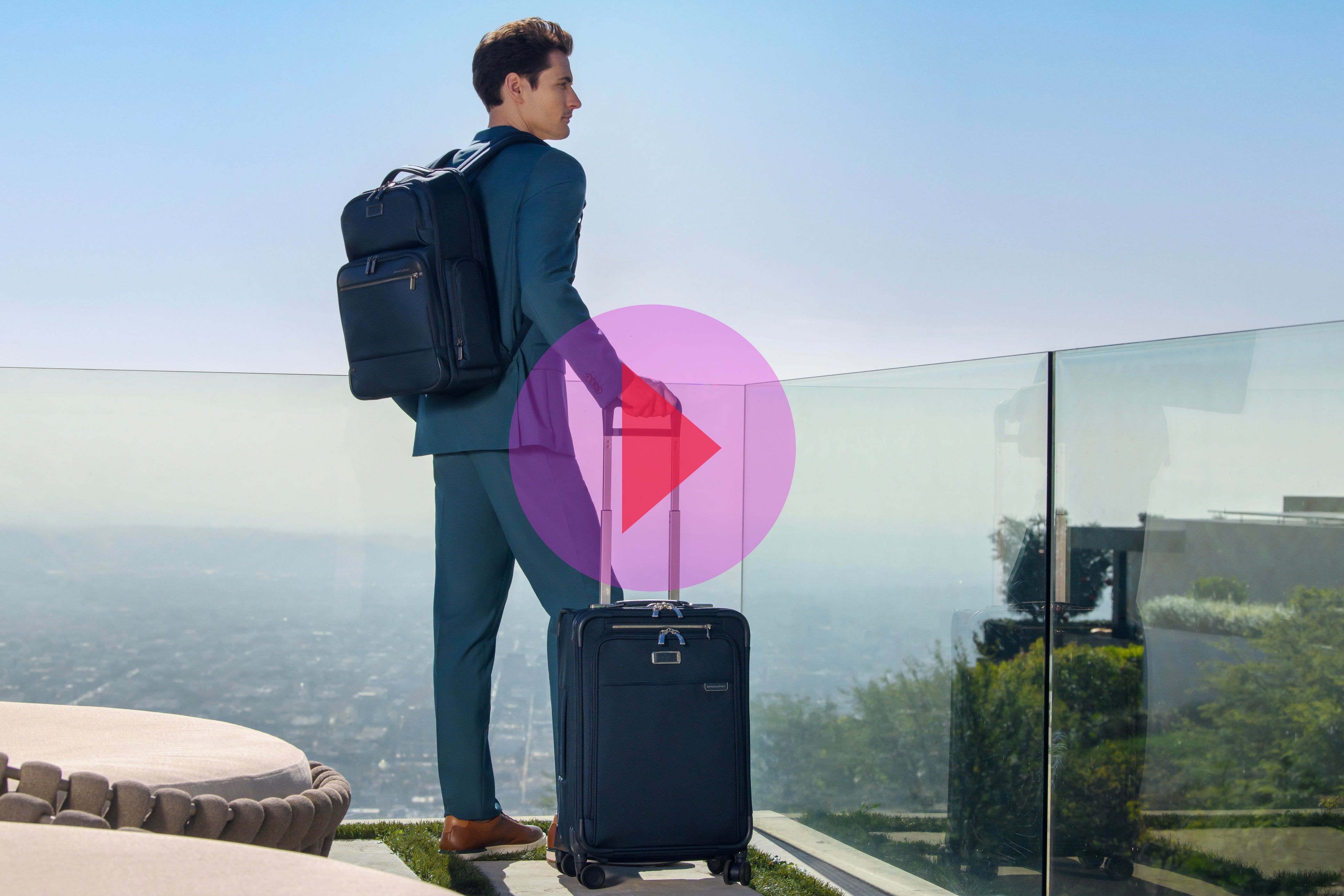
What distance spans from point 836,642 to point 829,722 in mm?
191

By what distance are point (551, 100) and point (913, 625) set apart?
4.49ft

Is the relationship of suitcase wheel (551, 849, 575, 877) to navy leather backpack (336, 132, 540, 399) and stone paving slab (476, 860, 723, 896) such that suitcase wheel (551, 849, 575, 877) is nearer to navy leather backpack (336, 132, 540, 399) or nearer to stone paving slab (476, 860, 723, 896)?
stone paving slab (476, 860, 723, 896)

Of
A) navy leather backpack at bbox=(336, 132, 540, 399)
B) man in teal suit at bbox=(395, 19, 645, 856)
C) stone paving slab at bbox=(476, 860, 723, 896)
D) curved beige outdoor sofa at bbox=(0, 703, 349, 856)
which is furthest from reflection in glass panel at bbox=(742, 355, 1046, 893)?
curved beige outdoor sofa at bbox=(0, 703, 349, 856)

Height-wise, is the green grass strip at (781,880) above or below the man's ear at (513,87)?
below

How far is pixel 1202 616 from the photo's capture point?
1.79m

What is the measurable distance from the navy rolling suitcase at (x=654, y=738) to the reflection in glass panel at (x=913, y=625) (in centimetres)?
47

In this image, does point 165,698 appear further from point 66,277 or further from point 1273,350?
point 66,277

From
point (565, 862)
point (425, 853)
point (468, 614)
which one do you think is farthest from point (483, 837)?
point (468, 614)

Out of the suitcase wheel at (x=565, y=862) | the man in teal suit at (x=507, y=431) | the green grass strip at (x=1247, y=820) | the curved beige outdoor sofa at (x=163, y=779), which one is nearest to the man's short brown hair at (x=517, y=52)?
the man in teal suit at (x=507, y=431)

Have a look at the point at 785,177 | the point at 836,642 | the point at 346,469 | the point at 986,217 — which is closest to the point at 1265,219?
the point at 986,217

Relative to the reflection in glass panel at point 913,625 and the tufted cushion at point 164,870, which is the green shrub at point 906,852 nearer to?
the reflection in glass panel at point 913,625

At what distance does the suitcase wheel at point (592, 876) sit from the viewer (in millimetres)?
1989

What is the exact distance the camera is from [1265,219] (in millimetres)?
7930

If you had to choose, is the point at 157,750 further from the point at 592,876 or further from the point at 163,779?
the point at 592,876
